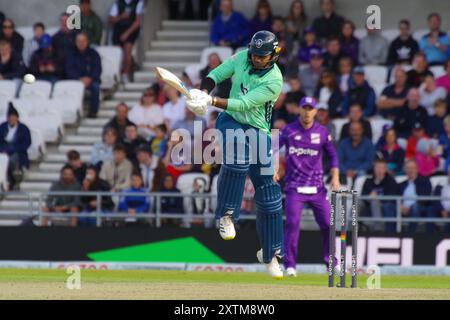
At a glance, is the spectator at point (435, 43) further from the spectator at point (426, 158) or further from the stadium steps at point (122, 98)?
the stadium steps at point (122, 98)

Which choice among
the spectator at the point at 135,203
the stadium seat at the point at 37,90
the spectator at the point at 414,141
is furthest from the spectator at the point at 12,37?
the spectator at the point at 414,141

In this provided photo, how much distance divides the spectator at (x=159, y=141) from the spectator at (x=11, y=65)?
3384 mm

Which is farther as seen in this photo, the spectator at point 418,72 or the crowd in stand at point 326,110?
the spectator at point 418,72

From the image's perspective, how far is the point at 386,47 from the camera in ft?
76.3

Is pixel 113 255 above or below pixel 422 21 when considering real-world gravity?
below

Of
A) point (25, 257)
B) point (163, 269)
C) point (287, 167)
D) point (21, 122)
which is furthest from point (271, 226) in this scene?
point (21, 122)

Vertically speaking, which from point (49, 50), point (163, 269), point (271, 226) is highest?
point (49, 50)

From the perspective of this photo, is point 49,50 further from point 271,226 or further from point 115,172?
point 271,226

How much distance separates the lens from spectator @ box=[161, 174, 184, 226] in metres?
21.0

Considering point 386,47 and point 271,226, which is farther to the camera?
point 386,47

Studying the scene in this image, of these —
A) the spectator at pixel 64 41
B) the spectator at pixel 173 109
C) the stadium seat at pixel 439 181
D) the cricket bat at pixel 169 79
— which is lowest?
the stadium seat at pixel 439 181

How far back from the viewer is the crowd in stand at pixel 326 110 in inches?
826

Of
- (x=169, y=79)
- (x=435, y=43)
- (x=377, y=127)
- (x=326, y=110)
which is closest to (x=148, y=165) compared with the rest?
(x=326, y=110)

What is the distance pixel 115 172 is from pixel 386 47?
5327mm
